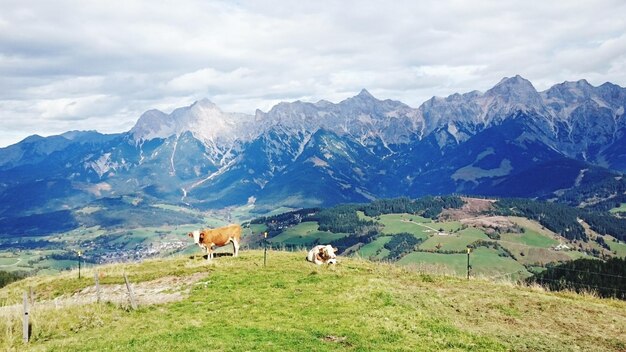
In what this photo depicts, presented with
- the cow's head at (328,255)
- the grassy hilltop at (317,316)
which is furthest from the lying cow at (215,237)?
the cow's head at (328,255)

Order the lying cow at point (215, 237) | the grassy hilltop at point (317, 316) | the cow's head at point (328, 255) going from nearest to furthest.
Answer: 1. the grassy hilltop at point (317, 316)
2. the cow's head at point (328, 255)
3. the lying cow at point (215, 237)

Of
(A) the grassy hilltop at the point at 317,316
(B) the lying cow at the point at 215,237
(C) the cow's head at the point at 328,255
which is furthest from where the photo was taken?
(B) the lying cow at the point at 215,237

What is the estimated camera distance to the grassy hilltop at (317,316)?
928 inches

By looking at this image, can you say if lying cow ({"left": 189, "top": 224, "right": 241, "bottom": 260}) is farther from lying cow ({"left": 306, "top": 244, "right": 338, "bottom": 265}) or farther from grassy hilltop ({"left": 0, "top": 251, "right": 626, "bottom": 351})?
lying cow ({"left": 306, "top": 244, "right": 338, "bottom": 265})

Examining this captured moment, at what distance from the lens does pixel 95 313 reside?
3042cm

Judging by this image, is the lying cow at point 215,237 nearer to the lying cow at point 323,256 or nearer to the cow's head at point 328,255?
the lying cow at point 323,256

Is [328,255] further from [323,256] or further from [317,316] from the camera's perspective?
[317,316]

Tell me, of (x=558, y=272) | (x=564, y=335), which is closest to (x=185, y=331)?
(x=564, y=335)

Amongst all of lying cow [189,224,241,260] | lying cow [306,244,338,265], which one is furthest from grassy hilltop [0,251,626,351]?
lying cow [189,224,241,260]

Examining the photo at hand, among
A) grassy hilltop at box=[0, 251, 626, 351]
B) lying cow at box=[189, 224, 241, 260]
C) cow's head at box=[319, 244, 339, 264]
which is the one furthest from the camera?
lying cow at box=[189, 224, 241, 260]

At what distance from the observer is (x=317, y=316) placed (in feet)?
91.1

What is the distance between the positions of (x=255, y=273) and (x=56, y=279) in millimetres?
21984

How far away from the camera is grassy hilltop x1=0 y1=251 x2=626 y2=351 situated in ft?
77.3

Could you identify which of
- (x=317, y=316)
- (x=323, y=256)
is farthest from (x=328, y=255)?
(x=317, y=316)
